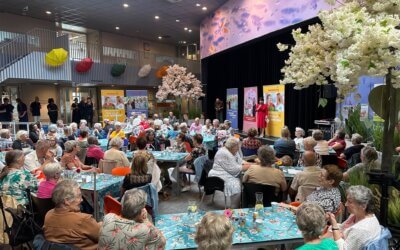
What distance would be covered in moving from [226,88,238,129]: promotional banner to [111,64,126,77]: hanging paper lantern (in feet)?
19.9

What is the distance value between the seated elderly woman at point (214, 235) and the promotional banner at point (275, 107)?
35.3 ft

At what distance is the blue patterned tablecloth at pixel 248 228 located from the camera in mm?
2531

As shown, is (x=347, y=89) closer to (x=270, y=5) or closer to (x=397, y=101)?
(x=397, y=101)

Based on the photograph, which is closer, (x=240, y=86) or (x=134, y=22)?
(x=240, y=86)

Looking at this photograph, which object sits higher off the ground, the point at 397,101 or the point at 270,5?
the point at 270,5

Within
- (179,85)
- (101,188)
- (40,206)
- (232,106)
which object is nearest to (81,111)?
(179,85)

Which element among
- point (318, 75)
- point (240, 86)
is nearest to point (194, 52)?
point (240, 86)

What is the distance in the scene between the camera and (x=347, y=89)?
261 cm

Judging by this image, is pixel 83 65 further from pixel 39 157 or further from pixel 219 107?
pixel 39 157

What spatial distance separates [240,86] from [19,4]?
10759 mm

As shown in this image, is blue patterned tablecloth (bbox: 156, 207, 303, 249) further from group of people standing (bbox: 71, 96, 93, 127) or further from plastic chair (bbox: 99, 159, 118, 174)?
group of people standing (bbox: 71, 96, 93, 127)

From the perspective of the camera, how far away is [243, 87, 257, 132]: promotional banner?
1420cm

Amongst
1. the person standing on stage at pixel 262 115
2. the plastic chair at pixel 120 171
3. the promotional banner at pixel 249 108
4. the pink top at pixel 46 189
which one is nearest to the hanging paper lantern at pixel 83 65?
the promotional banner at pixel 249 108

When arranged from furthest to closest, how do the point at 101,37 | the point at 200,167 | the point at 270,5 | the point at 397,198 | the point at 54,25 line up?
the point at 101,37, the point at 54,25, the point at 270,5, the point at 200,167, the point at 397,198
